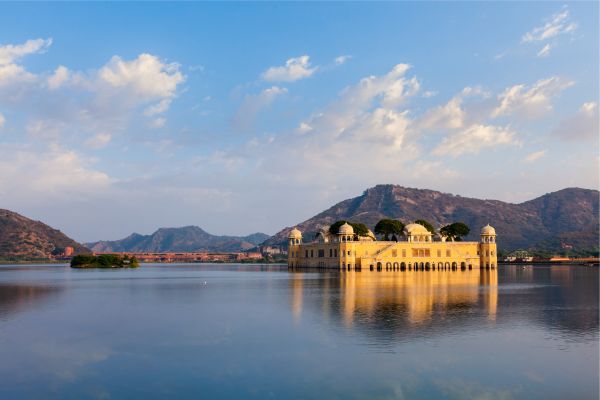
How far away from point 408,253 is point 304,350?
105 metres

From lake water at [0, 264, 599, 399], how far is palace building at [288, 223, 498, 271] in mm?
80676

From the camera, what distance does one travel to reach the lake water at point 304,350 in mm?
21266

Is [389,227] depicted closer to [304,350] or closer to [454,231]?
[454,231]

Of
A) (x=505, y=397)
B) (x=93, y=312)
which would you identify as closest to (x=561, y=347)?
(x=505, y=397)

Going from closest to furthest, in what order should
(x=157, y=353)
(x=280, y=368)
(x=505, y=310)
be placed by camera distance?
(x=280, y=368) → (x=157, y=353) → (x=505, y=310)

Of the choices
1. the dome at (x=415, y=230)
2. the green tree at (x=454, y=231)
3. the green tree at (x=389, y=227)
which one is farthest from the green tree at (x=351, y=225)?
the green tree at (x=454, y=231)

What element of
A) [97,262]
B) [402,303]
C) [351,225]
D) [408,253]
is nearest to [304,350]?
[402,303]

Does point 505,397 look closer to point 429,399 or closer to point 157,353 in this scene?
point 429,399

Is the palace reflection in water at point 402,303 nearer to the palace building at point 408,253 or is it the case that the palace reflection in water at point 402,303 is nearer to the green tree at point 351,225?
the palace building at point 408,253

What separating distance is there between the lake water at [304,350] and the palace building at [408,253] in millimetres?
80676

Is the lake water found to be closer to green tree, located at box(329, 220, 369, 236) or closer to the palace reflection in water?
the palace reflection in water

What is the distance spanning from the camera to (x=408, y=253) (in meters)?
130

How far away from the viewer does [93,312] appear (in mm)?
43062

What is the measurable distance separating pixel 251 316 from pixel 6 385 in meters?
20.1
